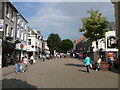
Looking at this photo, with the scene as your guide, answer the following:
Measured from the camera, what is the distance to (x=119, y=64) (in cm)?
1809

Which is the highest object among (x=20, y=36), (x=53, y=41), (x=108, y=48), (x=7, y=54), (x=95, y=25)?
(x=53, y=41)

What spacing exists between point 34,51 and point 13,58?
23.3 m

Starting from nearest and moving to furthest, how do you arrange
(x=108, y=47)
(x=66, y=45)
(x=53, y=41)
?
(x=108, y=47) → (x=53, y=41) → (x=66, y=45)

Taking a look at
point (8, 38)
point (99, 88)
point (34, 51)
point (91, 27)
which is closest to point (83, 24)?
point (91, 27)

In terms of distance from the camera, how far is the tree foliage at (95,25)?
64.8ft

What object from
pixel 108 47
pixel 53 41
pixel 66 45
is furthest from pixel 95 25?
pixel 66 45

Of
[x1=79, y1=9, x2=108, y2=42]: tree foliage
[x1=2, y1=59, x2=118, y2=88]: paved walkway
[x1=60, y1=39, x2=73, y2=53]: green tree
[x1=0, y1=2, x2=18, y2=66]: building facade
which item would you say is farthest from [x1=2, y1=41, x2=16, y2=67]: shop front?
[x1=60, y1=39, x2=73, y2=53]: green tree

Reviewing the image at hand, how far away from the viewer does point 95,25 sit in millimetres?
19812

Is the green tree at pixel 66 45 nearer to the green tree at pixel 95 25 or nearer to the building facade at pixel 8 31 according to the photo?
the building facade at pixel 8 31

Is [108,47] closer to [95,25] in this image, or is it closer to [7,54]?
[95,25]

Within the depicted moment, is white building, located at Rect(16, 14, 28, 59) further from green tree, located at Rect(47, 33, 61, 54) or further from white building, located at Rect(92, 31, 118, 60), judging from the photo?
green tree, located at Rect(47, 33, 61, 54)

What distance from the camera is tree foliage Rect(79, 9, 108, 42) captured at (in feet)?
64.8

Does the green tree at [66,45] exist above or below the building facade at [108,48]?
above

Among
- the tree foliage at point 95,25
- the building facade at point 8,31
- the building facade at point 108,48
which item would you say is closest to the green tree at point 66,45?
the building facade at point 108,48
